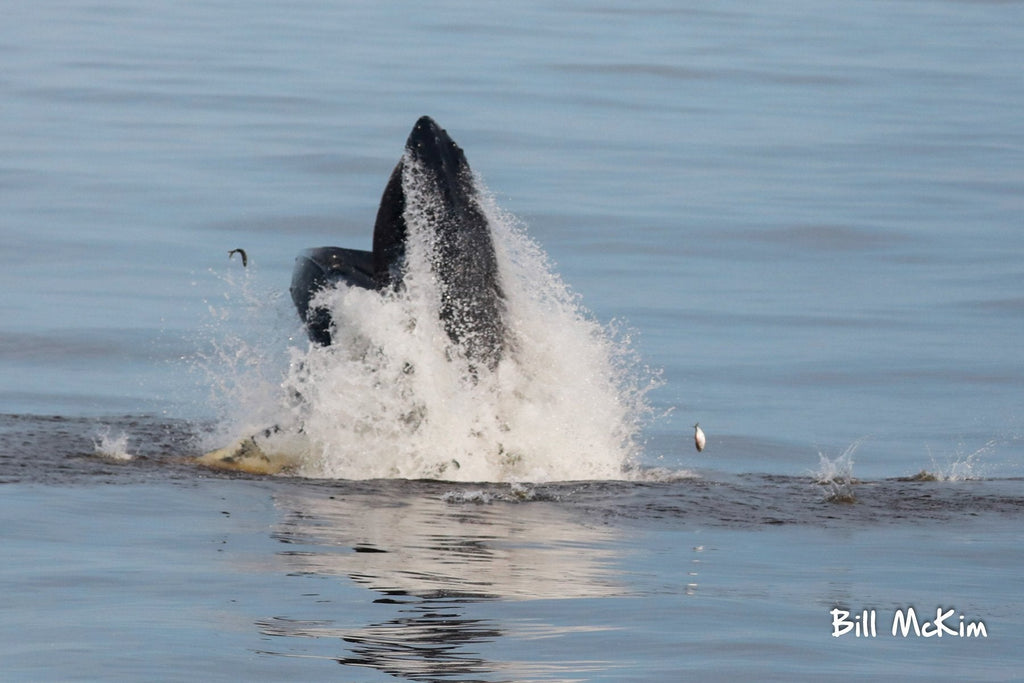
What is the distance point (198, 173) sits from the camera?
27.4m

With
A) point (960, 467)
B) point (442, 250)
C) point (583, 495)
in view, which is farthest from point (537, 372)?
point (960, 467)

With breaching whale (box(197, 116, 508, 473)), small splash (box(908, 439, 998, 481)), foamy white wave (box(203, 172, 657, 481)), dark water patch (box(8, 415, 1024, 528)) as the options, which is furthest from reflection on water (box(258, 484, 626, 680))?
small splash (box(908, 439, 998, 481))

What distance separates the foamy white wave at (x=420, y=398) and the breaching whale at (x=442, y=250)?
5 centimetres

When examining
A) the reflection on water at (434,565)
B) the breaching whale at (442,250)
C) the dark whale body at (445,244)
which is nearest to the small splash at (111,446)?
the breaching whale at (442,250)

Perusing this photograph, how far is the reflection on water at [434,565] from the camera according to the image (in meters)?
7.89

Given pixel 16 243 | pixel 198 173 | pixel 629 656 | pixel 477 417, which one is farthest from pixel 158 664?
pixel 198 173

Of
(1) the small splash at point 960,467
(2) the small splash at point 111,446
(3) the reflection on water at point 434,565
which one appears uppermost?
(2) the small splash at point 111,446

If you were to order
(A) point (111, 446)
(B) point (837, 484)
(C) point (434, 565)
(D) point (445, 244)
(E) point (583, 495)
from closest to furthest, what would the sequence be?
(C) point (434, 565) → (E) point (583, 495) → (B) point (837, 484) → (D) point (445, 244) → (A) point (111, 446)

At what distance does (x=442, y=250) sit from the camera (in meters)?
12.4
